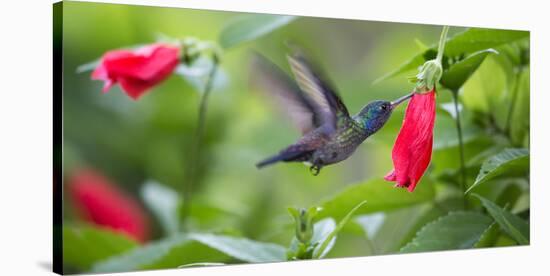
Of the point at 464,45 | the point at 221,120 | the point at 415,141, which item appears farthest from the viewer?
the point at 221,120

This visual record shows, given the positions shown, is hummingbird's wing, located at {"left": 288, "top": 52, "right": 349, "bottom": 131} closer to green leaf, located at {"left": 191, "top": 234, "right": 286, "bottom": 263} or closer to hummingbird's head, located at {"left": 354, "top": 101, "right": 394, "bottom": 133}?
hummingbird's head, located at {"left": 354, "top": 101, "right": 394, "bottom": 133}

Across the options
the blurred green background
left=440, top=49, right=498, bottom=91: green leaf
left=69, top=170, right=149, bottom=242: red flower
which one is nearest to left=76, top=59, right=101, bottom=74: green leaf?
the blurred green background

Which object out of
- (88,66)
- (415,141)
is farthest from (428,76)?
(88,66)

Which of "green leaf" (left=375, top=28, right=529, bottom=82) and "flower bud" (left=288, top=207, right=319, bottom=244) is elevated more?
"green leaf" (left=375, top=28, right=529, bottom=82)

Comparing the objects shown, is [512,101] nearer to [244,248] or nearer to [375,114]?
[375,114]

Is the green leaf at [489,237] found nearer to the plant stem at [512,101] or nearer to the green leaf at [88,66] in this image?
the plant stem at [512,101]

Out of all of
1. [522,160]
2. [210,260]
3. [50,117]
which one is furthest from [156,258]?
[522,160]

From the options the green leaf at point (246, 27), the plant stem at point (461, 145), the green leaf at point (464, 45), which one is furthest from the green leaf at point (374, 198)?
the green leaf at point (246, 27)

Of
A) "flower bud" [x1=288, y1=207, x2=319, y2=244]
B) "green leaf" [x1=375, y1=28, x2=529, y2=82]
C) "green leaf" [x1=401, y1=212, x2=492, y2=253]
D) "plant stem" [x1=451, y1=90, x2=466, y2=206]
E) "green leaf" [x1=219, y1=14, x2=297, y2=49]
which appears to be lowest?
"green leaf" [x1=401, y1=212, x2=492, y2=253]
